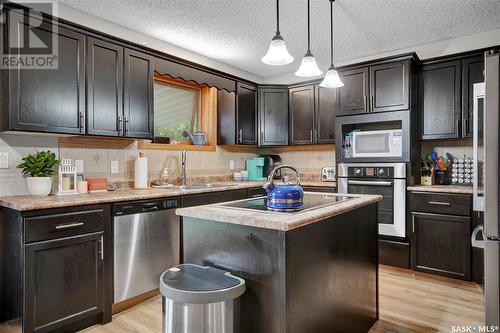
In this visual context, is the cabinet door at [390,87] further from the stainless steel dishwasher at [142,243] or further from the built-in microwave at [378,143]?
the stainless steel dishwasher at [142,243]

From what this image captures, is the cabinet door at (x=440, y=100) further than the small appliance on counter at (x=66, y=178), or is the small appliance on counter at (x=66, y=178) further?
the cabinet door at (x=440, y=100)

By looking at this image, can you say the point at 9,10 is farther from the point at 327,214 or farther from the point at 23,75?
the point at 327,214

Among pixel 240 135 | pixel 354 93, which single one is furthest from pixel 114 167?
pixel 354 93

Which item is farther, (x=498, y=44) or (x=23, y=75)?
(x=498, y=44)

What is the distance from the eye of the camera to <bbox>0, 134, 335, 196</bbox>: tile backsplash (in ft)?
8.16

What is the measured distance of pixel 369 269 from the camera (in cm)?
226

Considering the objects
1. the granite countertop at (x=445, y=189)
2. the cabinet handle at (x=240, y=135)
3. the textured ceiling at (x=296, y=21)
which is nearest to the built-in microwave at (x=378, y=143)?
the granite countertop at (x=445, y=189)

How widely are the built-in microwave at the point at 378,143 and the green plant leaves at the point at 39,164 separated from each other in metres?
3.07

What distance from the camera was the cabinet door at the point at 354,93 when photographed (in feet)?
12.0

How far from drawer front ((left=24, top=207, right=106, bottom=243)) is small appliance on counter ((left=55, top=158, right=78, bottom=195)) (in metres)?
0.48

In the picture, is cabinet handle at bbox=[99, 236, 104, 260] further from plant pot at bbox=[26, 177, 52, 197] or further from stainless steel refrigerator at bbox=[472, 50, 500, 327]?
stainless steel refrigerator at bbox=[472, 50, 500, 327]

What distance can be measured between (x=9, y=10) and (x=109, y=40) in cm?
71

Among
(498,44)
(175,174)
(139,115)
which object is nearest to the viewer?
(139,115)

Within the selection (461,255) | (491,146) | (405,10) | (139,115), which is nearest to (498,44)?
(405,10)
